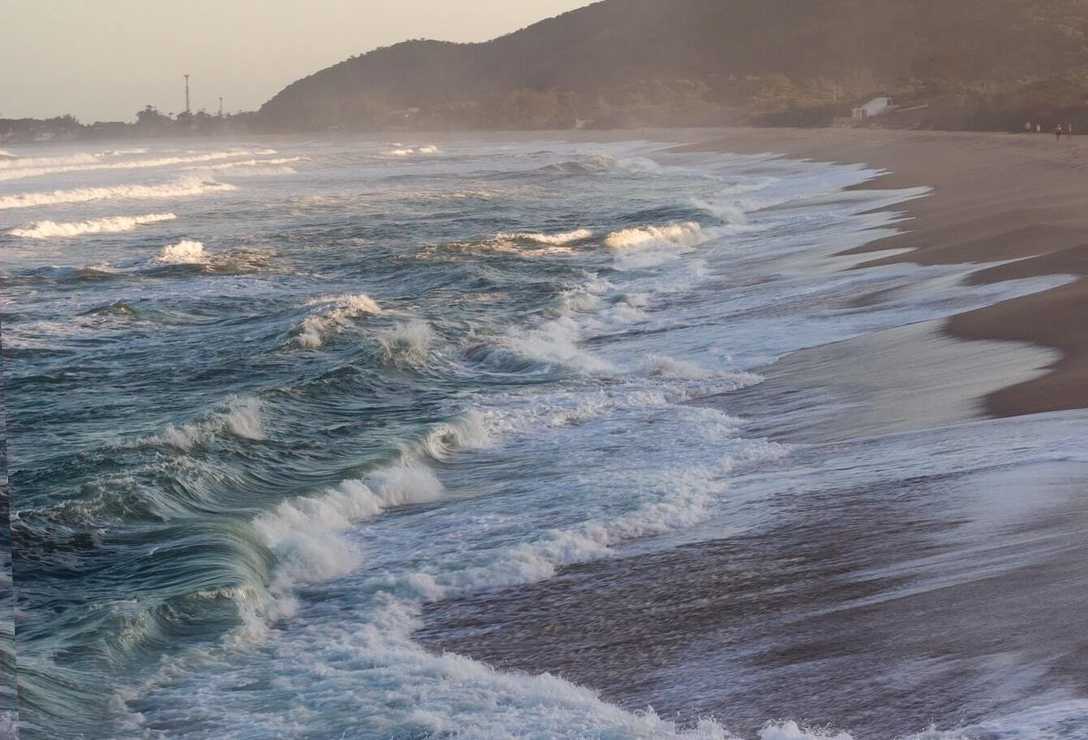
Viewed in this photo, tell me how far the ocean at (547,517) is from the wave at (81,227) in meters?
15.5

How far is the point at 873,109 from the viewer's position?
9712 cm

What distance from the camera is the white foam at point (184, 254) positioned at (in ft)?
90.4

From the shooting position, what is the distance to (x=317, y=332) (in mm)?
17641

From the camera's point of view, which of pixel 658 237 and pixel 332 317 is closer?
pixel 332 317

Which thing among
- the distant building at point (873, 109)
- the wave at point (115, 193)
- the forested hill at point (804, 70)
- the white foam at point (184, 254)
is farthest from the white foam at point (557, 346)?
the distant building at point (873, 109)

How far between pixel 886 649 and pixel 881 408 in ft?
16.8

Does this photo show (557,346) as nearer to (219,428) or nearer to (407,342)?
(407,342)

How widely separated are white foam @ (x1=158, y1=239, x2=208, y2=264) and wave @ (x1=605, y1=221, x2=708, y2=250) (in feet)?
28.1

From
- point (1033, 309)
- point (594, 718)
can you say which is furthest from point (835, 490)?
point (1033, 309)

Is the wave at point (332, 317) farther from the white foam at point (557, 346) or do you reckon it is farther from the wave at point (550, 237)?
the wave at point (550, 237)

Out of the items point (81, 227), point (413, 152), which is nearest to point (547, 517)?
point (81, 227)

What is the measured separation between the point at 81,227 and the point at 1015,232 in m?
25.9

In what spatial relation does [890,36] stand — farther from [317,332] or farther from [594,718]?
[594,718]

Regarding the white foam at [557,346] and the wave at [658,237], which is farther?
the wave at [658,237]
